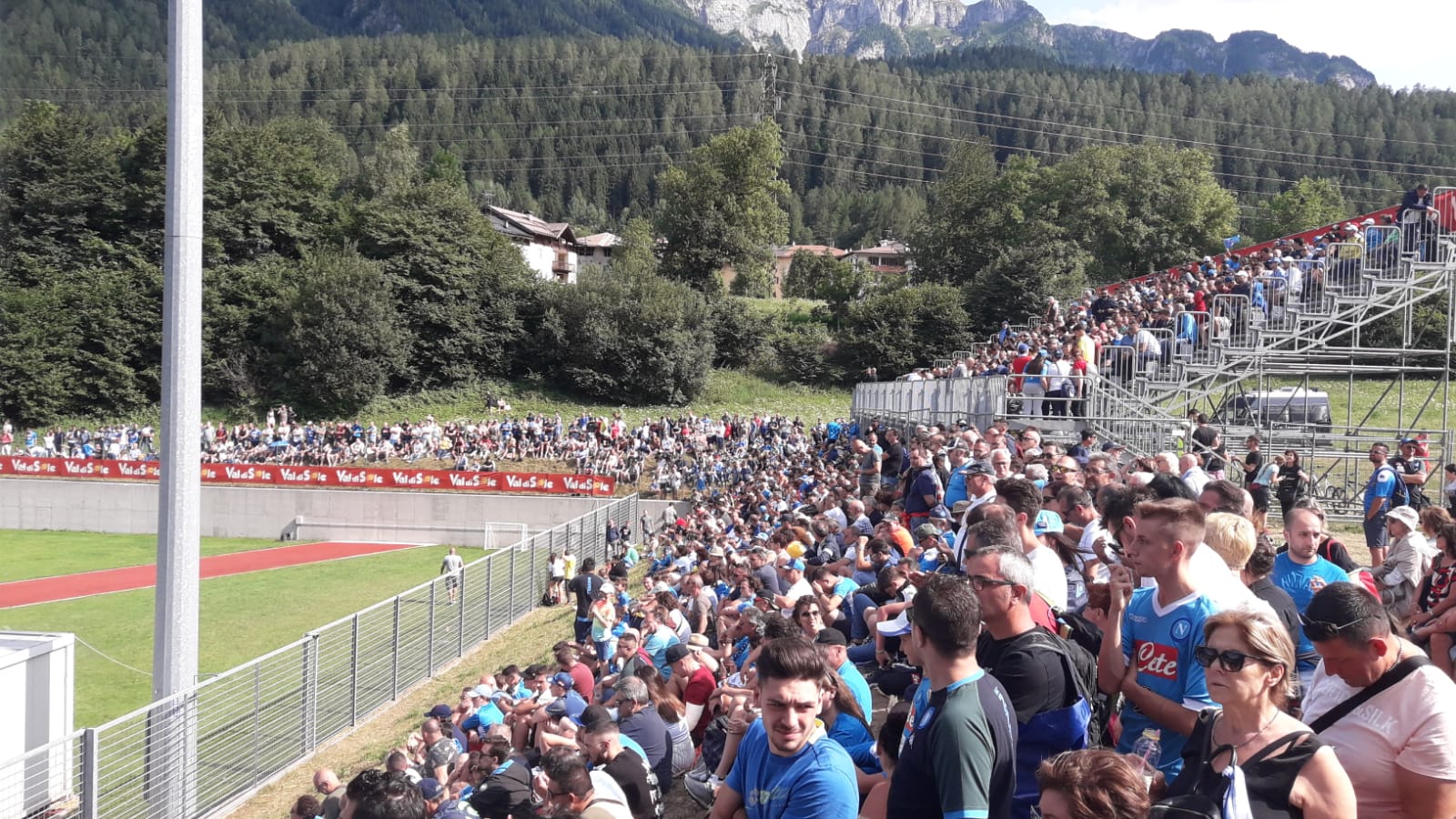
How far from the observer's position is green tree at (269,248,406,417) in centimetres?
5162

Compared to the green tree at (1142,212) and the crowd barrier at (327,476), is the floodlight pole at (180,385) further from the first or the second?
the green tree at (1142,212)

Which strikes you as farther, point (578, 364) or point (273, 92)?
point (273, 92)

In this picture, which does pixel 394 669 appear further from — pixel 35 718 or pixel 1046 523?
pixel 1046 523

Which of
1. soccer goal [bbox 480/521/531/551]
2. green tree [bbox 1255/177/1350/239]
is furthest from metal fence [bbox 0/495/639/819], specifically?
green tree [bbox 1255/177/1350/239]

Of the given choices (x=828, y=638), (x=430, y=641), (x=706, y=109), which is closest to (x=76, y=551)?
(x=430, y=641)

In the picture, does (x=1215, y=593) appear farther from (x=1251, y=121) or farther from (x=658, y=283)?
(x=1251, y=121)

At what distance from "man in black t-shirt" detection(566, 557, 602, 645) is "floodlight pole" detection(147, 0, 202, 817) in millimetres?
6685

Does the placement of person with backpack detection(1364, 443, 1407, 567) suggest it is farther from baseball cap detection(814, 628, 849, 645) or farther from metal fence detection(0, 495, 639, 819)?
metal fence detection(0, 495, 639, 819)

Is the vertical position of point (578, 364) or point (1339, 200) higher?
point (1339, 200)

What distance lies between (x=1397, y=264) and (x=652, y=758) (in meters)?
17.8

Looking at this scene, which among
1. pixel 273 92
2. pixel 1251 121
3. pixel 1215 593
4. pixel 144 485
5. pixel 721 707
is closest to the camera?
pixel 1215 593

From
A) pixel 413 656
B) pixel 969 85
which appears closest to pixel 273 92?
pixel 969 85

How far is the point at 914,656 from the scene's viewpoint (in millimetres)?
3537

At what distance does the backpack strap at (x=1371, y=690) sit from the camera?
132 inches
